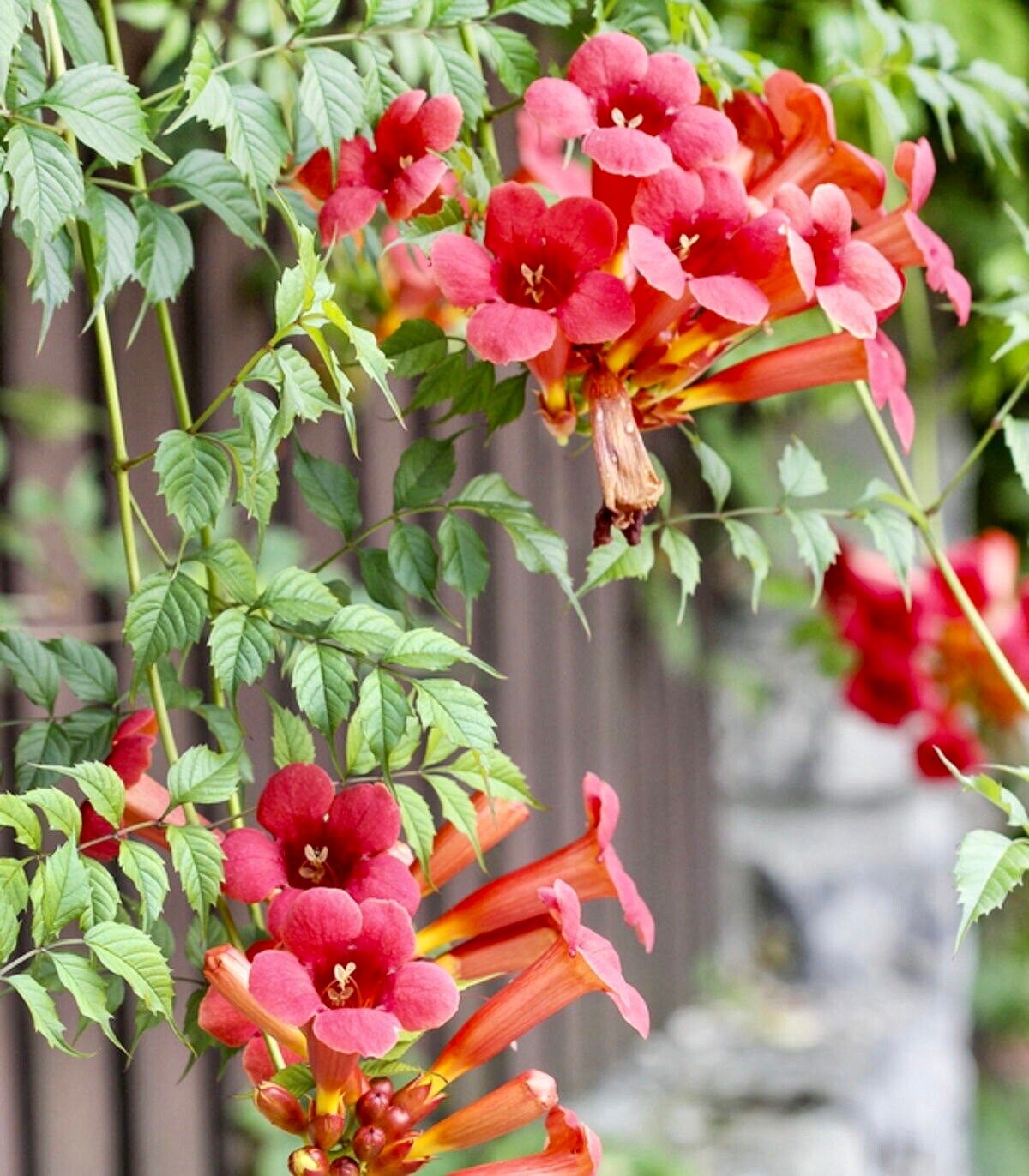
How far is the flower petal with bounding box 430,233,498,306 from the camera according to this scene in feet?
1.95

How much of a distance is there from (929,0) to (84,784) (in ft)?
6.08

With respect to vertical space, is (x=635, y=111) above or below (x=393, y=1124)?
above

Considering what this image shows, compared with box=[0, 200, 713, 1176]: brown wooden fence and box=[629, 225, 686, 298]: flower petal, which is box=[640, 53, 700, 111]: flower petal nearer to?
box=[629, 225, 686, 298]: flower petal

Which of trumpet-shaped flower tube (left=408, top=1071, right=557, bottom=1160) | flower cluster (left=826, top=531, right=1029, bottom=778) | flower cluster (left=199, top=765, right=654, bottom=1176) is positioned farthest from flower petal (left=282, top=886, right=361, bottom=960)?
flower cluster (left=826, top=531, right=1029, bottom=778)

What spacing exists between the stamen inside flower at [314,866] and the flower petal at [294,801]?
1 cm

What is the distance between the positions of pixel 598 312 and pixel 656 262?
0.03m

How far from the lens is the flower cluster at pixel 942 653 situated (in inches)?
68.6

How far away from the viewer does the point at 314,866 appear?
0.58 metres

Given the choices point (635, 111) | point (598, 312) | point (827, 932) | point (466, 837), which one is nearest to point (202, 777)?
point (466, 837)

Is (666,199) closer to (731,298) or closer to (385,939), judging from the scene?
(731,298)

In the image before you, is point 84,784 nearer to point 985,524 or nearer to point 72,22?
point 72,22

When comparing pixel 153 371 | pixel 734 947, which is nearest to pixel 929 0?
pixel 153 371

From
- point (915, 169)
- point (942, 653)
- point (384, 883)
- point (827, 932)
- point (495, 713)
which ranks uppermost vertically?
point (915, 169)

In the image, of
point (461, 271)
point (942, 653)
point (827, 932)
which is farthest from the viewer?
point (827, 932)
